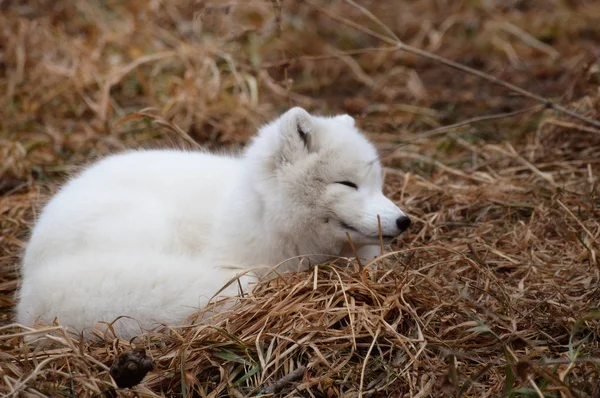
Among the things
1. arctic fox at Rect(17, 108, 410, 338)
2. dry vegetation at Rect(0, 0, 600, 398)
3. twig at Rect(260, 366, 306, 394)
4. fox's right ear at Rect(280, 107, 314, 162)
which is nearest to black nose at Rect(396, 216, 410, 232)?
arctic fox at Rect(17, 108, 410, 338)

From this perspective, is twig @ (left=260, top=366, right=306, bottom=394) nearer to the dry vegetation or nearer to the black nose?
the dry vegetation

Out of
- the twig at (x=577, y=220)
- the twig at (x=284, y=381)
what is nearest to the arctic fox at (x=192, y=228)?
the twig at (x=284, y=381)

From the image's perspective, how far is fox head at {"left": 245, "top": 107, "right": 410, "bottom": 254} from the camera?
3234mm

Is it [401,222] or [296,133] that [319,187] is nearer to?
[296,133]

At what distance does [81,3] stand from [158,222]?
17.9 ft

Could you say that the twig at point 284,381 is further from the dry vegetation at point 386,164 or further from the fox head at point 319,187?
the fox head at point 319,187

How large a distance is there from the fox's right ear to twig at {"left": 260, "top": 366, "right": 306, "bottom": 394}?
105 cm

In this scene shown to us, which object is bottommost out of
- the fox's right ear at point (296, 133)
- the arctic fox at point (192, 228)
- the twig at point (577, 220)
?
the twig at point (577, 220)

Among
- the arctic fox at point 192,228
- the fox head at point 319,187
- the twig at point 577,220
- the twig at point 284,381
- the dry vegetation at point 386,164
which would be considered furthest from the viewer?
the twig at point 577,220

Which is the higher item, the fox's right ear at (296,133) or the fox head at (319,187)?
the fox's right ear at (296,133)

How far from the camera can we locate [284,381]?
2670 mm

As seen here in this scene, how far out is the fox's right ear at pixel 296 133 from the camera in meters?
3.26

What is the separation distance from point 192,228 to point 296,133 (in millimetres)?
762

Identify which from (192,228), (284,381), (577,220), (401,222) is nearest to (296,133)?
(401,222)
